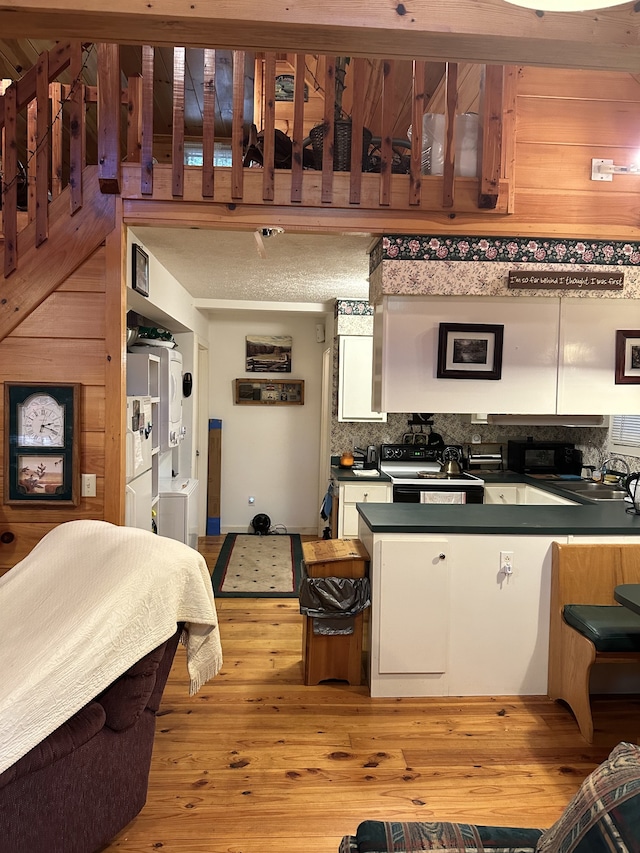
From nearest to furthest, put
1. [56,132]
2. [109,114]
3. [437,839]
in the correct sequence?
1. [437,839]
2. [109,114]
3. [56,132]

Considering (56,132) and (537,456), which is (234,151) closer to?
(56,132)

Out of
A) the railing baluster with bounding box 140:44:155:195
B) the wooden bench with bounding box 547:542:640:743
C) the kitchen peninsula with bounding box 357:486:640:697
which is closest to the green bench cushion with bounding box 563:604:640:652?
the wooden bench with bounding box 547:542:640:743

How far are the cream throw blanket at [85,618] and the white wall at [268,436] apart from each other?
4.32m

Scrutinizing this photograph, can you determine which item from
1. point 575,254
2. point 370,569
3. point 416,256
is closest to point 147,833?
point 370,569

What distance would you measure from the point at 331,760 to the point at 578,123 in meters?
3.42

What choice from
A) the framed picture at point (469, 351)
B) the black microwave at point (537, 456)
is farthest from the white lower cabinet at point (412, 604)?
the black microwave at point (537, 456)

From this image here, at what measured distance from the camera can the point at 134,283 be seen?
3.18 meters

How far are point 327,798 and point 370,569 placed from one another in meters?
1.13

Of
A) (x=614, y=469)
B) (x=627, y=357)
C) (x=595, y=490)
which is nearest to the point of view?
(x=627, y=357)

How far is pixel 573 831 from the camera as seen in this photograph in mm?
1056

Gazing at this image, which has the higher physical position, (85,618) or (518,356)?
(518,356)

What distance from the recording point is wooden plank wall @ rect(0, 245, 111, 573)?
9.54ft

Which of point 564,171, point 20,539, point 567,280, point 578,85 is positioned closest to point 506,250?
point 567,280

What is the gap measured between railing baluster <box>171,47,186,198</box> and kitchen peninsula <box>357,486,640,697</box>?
198cm
